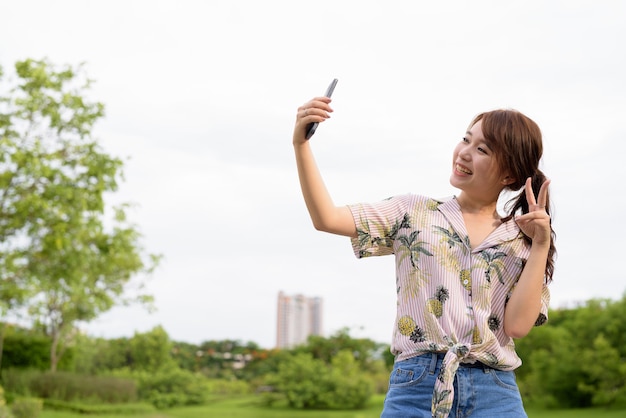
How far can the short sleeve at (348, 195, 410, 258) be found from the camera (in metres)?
1.98

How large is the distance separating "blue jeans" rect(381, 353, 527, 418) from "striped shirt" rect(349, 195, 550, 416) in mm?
28

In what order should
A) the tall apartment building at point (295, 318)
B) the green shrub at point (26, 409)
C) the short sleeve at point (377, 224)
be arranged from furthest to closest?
1. the tall apartment building at point (295, 318)
2. the green shrub at point (26, 409)
3. the short sleeve at point (377, 224)

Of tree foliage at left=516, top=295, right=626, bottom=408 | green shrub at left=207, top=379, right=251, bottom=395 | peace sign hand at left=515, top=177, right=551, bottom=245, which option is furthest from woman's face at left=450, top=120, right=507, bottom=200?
green shrub at left=207, top=379, right=251, bottom=395

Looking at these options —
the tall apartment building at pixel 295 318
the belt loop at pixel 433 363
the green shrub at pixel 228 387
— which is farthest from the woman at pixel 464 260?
the tall apartment building at pixel 295 318

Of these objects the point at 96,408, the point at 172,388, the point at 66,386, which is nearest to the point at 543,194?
the point at 96,408

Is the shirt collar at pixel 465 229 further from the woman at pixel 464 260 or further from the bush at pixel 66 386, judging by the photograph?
the bush at pixel 66 386

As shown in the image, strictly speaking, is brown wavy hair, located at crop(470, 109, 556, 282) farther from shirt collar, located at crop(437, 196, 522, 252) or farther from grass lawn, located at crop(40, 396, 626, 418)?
grass lawn, located at crop(40, 396, 626, 418)

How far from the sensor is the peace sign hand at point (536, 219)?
1918mm

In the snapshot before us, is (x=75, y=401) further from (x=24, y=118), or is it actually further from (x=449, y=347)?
(x=449, y=347)

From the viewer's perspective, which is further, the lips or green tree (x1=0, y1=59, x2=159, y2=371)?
green tree (x1=0, y1=59, x2=159, y2=371)

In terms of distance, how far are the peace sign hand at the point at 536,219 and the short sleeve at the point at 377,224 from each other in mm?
295

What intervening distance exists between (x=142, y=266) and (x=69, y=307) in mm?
2683

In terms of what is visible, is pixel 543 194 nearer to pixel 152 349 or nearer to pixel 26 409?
pixel 26 409

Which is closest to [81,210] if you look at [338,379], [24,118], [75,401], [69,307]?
[24,118]
